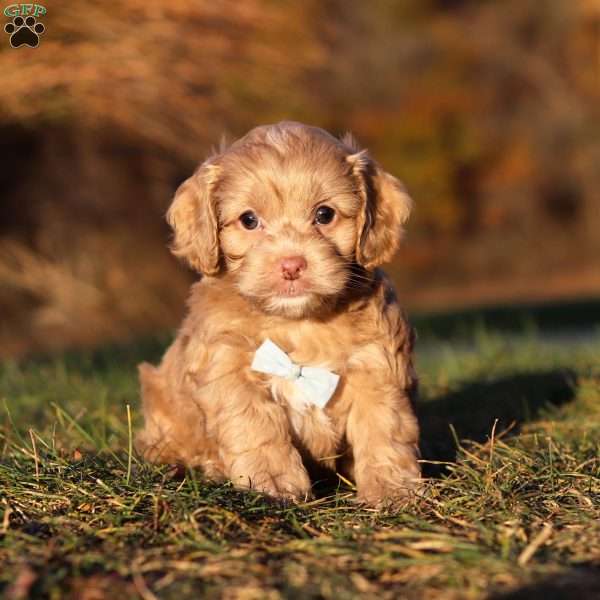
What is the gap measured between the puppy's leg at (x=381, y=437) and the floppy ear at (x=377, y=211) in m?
0.53

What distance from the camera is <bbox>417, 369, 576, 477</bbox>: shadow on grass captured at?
5121 mm

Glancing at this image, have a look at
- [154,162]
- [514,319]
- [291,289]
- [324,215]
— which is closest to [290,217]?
[324,215]

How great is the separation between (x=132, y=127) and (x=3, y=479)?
6875 millimetres

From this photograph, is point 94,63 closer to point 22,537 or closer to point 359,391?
point 359,391

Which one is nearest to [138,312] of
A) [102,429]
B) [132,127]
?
[132,127]

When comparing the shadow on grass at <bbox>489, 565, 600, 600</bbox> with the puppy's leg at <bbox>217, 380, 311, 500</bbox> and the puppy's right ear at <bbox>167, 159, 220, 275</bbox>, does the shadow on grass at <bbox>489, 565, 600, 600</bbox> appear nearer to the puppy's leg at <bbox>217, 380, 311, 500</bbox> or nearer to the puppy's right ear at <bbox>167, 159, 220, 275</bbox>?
the puppy's leg at <bbox>217, 380, 311, 500</bbox>

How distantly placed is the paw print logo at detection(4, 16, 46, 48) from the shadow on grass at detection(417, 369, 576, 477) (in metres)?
5.28

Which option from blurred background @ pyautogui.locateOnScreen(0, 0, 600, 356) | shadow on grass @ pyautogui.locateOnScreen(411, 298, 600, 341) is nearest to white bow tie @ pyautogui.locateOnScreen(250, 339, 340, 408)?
blurred background @ pyautogui.locateOnScreen(0, 0, 600, 356)

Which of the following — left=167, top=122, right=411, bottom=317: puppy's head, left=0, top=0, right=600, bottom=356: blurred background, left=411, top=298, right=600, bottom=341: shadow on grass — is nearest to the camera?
left=167, top=122, right=411, bottom=317: puppy's head

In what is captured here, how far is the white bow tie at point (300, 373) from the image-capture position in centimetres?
399

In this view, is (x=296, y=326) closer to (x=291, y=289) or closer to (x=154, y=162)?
(x=291, y=289)

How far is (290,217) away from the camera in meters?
4.04

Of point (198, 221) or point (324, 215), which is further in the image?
point (198, 221)

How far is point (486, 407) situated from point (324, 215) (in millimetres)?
2137
